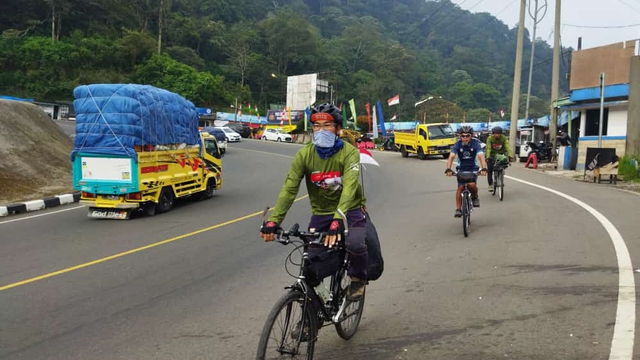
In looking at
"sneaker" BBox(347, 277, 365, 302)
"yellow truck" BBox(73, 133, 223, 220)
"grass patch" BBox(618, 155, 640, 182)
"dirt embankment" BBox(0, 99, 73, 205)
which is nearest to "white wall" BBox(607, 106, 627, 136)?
"grass patch" BBox(618, 155, 640, 182)

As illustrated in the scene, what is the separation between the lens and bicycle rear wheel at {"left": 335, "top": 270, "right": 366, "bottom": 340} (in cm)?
453

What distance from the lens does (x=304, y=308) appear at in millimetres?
3873

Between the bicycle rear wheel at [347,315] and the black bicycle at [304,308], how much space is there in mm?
94

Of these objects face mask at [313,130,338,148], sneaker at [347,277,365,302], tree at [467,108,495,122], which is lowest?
sneaker at [347,277,365,302]

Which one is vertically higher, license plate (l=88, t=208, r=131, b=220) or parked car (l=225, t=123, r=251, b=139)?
parked car (l=225, t=123, r=251, b=139)

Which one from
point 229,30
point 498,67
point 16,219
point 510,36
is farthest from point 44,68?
point 510,36

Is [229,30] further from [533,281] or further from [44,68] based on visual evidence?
[533,281]

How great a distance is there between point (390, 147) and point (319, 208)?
41816mm

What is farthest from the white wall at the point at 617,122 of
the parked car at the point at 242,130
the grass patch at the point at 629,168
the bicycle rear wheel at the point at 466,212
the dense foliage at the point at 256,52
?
the parked car at the point at 242,130

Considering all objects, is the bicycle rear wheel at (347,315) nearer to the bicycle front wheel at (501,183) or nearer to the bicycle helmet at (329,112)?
the bicycle helmet at (329,112)

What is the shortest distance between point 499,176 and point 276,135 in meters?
45.0

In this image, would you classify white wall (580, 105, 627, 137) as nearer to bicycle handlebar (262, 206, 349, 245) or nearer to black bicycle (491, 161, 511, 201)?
black bicycle (491, 161, 511, 201)

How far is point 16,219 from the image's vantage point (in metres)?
12.7

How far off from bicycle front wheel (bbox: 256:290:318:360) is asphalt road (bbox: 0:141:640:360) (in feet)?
2.10
